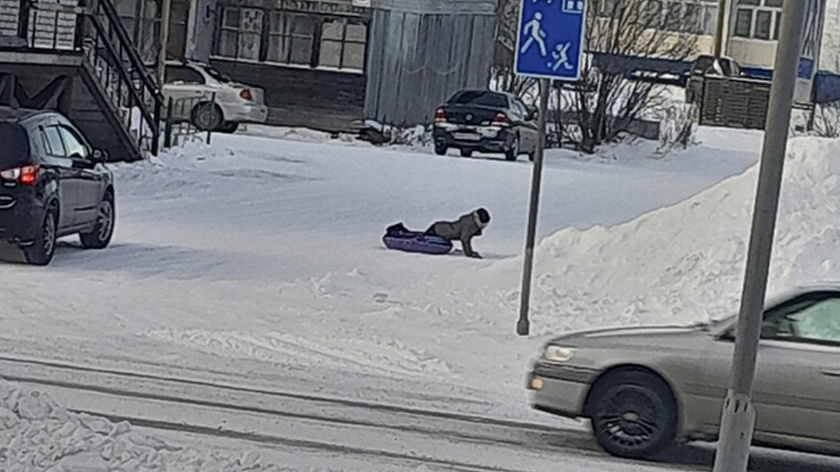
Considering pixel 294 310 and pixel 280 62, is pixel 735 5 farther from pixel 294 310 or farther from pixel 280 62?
pixel 294 310

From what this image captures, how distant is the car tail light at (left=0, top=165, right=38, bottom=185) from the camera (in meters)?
16.3

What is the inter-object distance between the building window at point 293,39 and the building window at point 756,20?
21103 mm

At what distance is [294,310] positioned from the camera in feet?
50.1

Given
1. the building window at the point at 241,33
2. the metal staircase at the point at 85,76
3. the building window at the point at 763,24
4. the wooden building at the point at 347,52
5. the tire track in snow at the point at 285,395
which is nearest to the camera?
the tire track in snow at the point at 285,395

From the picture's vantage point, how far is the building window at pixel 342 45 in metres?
42.4

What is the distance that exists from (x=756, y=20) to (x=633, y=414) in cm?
5052

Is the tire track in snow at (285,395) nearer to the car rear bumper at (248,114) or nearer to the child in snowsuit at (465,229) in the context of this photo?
the child in snowsuit at (465,229)

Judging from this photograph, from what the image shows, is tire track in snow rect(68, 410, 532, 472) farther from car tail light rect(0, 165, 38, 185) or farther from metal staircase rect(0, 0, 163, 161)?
metal staircase rect(0, 0, 163, 161)

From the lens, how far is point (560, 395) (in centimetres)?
1009

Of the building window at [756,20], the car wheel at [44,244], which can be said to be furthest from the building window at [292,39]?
the car wheel at [44,244]

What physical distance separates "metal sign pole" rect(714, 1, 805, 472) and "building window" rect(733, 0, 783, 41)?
52.9 metres

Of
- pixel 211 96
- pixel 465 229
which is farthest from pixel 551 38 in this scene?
pixel 211 96

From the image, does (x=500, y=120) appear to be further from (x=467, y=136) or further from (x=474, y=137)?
(x=467, y=136)

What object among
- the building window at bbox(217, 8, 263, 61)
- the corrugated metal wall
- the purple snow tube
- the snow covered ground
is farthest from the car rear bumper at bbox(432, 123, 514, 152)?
the purple snow tube
